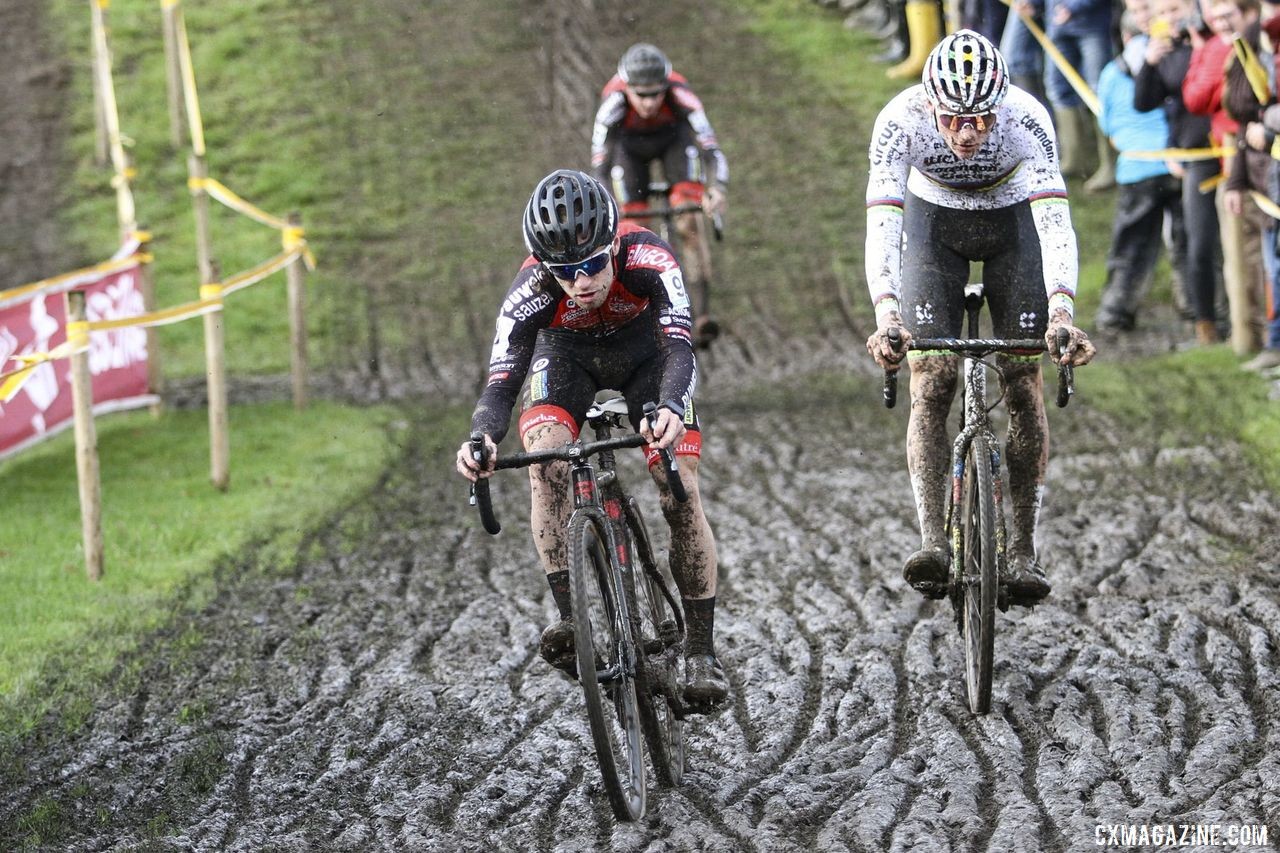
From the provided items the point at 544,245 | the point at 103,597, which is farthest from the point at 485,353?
the point at 544,245

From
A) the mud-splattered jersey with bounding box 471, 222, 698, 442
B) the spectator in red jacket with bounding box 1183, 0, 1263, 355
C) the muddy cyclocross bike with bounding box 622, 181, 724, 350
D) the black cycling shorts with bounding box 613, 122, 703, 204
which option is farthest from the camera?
the black cycling shorts with bounding box 613, 122, 703, 204

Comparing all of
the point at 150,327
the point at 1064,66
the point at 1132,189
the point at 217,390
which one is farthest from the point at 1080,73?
the point at 217,390

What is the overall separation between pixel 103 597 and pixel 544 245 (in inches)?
160

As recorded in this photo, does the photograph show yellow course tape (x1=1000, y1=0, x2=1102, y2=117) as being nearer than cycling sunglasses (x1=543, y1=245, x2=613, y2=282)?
No

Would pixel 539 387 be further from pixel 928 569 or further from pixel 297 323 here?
pixel 297 323

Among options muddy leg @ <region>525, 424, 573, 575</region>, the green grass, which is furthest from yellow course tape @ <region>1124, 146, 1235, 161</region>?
muddy leg @ <region>525, 424, 573, 575</region>

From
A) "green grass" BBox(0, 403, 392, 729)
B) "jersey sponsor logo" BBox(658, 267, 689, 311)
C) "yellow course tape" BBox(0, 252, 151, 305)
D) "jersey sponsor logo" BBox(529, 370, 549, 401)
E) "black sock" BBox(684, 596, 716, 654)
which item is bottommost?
"green grass" BBox(0, 403, 392, 729)

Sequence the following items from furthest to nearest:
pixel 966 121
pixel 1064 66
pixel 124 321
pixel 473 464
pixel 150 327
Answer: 1. pixel 1064 66
2. pixel 150 327
3. pixel 124 321
4. pixel 966 121
5. pixel 473 464

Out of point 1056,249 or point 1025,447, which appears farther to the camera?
point 1025,447

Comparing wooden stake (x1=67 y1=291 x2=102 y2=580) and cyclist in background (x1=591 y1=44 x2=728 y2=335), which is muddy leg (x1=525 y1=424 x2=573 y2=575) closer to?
wooden stake (x1=67 y1=291 x2=102 y2=580)

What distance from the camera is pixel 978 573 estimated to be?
6.53m

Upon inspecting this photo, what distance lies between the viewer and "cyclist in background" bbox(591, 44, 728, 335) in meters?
13.0

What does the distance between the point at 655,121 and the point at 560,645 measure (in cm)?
825

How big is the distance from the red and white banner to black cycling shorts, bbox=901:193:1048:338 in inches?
204
